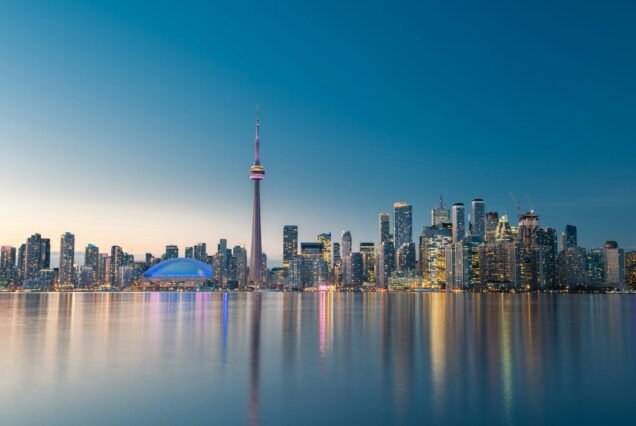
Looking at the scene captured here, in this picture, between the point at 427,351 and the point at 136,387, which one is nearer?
the point at 136,387

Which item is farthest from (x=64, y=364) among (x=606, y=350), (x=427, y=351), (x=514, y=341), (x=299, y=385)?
(x=606, y=350)

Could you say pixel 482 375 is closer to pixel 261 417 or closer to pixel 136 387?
pixel 261 417

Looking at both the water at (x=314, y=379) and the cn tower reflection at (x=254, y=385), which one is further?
the water at (x=314, y=379)

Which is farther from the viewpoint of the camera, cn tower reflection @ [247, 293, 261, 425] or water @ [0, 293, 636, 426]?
water @ [0, 293, 636, 426]

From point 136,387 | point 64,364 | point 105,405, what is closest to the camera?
point 105,405

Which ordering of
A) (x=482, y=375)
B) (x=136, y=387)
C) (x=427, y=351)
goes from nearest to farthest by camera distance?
(x=136, y=387) → (x=482, y=375) → (x=427, y=351)

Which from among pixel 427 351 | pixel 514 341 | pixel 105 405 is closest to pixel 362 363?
pixel 427 351

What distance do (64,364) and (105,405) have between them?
515 inches

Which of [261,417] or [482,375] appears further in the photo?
[482,375]

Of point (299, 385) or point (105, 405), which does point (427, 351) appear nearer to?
point (299, 385)

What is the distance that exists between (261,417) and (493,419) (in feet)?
29.5

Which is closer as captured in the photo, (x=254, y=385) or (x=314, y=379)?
(x=254, y=385)

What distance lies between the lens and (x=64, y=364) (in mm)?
35719

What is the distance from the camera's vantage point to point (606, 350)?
45.3 metres
